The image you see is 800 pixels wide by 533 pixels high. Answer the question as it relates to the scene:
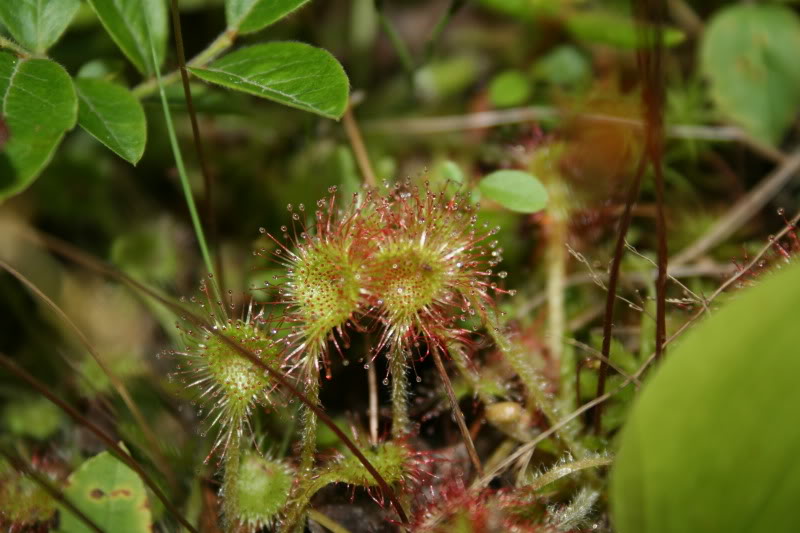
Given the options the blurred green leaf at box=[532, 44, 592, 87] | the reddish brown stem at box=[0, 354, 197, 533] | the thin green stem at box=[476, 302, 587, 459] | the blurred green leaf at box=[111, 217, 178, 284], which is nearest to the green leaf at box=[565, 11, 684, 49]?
the blurred green leaf at box=[532, 44, 592, 87]

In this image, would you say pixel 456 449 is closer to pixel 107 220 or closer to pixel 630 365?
pixel 630 365

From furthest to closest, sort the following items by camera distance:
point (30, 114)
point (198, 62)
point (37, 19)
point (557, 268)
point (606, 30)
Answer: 1. point (606, 30)
2. point (557, 268)
3. point (198, 62)
4. point (37, 19)
5. point (30, 114)

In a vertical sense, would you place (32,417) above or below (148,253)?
below

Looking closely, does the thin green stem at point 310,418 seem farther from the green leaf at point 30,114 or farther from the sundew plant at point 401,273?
the green leaf at point 30,114

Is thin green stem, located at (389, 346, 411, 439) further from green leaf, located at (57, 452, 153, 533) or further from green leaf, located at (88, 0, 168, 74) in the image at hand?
green leaf, located at (88, 0, 168, 74)

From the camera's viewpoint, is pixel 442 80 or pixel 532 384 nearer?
pixel 532 384

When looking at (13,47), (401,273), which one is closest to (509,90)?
(401,273)

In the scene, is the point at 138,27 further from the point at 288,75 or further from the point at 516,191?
the point at 516,191
